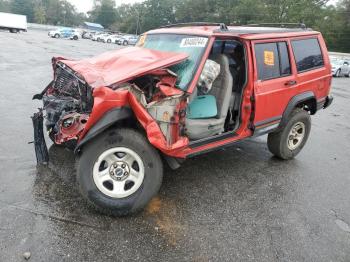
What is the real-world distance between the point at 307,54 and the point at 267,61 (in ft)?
3.58

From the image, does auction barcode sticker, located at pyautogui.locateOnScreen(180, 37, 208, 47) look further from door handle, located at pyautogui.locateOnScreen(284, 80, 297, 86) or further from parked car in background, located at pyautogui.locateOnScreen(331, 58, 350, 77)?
parked car in background, located at pyautogui.locateOnScreen(331, 58, 350, 77)

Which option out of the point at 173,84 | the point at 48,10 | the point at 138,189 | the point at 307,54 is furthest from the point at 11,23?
the point at 48,10

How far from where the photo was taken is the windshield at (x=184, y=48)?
383cm

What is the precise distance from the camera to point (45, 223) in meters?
3.33

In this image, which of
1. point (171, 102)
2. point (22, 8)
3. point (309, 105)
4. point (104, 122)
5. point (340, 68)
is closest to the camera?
point (104, 122)

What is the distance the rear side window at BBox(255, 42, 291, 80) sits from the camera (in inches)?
180

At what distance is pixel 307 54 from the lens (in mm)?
5375

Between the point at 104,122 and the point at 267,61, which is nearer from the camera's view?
the point at 104,122

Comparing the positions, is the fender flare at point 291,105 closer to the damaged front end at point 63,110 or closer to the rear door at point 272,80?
the rear door at point 272,80

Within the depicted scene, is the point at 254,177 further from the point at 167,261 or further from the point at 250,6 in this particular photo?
the point at 250,6

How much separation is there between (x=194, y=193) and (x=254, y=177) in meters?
1.09

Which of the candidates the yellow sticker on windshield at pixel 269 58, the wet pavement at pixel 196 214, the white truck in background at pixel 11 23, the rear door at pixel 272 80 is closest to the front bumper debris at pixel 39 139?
the wet pavement at pixel 196 214

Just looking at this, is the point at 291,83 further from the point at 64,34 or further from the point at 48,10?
the point at 48,10

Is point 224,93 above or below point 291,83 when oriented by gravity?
below
